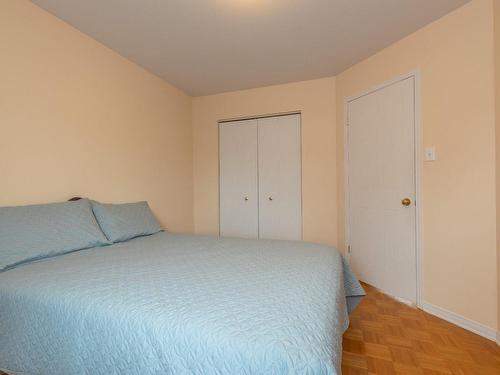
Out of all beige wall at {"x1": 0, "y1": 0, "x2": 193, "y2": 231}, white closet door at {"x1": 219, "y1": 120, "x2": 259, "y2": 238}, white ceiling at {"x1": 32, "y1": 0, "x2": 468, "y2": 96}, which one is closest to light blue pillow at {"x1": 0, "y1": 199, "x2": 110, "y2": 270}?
beige wall at {"x1": 0, "y1": 0, "x2": 193, "y2": 231}

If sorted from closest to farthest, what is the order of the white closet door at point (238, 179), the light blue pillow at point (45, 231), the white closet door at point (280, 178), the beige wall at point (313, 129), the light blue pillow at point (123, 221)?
the light blue pillow at point (45, 231), the light blue pillow at point (123, 221), the beige wall at point (313, 129), the white closet door at point (280, 178), the white closet door at point (238, 179)

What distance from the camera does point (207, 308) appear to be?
0.92m

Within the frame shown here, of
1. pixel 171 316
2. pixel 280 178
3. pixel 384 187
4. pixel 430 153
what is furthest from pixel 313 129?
pixel 171 316

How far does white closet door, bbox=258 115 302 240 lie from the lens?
10.9ft

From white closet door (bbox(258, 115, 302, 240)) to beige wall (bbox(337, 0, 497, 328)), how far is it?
145 centimetres

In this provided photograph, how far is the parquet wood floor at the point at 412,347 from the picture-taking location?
1.42 metres

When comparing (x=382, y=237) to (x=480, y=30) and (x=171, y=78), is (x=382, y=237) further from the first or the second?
(x=171, y=78)

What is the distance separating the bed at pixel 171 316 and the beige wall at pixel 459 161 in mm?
1163

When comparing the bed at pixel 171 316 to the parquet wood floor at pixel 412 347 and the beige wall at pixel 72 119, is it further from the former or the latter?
the beige wall at pixel 72 119

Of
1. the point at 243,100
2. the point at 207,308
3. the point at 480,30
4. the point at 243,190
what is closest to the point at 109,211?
the point at 207,308

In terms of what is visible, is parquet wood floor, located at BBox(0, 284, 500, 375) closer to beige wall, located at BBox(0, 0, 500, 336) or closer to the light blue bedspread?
beige wall, located at BBox(0, 0, 500, 336)

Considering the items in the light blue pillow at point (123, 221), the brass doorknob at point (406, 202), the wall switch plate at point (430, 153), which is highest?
the wall switch plate at point (430, 153)

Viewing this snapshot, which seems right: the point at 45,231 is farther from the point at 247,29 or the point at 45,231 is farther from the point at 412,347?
the point at 412,347

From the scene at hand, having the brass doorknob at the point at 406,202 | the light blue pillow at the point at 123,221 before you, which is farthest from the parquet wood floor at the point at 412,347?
the light blue pillow at the point at 123,221
